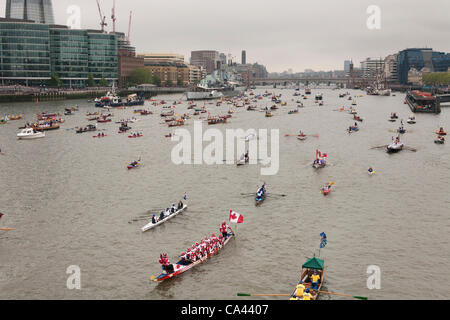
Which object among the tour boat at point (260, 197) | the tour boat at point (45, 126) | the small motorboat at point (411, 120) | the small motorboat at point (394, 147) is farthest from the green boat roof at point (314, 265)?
the small motorboat at point (411, 120)

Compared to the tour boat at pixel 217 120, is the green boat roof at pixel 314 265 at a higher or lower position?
lower

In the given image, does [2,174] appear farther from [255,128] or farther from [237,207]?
[255,128]

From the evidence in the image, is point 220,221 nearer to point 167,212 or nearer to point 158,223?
point 167,212

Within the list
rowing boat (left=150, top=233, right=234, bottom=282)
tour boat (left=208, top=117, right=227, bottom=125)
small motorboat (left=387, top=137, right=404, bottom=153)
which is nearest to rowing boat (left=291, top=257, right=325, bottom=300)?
rowing boat (left=150, top=233, right=234, bottom=282)

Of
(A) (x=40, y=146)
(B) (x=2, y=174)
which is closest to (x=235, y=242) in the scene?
(B) (x=2, y=174)

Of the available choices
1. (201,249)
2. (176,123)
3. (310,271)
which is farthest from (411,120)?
(201,249)

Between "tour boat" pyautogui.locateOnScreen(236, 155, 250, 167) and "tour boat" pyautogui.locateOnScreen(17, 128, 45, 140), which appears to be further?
"tour boat" pyautogui.locateOnScreen(17, 128, 45, 140)

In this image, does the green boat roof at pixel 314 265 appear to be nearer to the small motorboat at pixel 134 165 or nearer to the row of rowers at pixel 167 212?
the row of rowers at pixel 167 212

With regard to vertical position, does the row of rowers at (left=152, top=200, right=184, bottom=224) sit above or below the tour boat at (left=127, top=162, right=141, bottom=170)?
Result: below

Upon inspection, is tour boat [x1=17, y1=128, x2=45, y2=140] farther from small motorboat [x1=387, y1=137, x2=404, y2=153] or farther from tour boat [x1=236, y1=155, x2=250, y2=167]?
small motorboat [x1=387, y1=137, x2=404, y2=153]
